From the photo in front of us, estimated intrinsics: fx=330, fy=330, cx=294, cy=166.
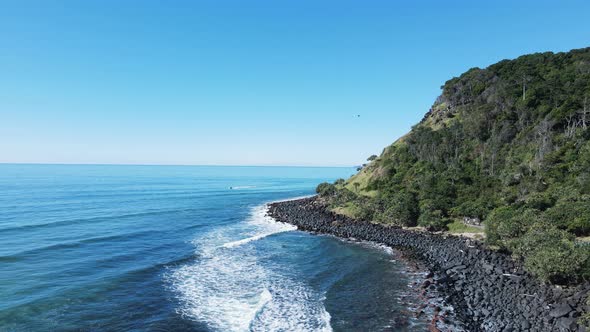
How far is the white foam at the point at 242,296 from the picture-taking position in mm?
23203

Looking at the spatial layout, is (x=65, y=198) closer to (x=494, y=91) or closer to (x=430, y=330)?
(x=430, y=330)

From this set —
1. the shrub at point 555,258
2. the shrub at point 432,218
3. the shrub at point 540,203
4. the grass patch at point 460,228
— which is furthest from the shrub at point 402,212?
the shrub at point 555,258

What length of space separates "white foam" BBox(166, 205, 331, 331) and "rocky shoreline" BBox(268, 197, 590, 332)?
36.3ft

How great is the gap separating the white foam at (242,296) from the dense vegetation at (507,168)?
1927cm

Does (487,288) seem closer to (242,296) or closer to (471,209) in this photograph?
(242,296)

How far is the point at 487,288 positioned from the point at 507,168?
3644cm

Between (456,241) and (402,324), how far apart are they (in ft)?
77.9

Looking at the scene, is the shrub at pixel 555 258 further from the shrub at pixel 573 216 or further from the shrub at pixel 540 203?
the shrub at pixel 540 203

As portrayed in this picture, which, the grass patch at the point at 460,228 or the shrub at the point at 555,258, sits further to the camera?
the grass patch at the point at 460,228

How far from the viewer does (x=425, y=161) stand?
2933 inches

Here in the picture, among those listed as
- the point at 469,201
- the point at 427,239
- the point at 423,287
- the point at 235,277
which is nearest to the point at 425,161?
the point at 469,201

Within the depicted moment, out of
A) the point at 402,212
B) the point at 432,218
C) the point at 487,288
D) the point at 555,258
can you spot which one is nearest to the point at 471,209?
the point at 432,218

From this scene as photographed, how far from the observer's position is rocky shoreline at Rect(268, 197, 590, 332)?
837 inches

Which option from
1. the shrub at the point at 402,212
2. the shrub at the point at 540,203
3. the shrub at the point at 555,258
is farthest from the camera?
the shrub at the point at 402,212
